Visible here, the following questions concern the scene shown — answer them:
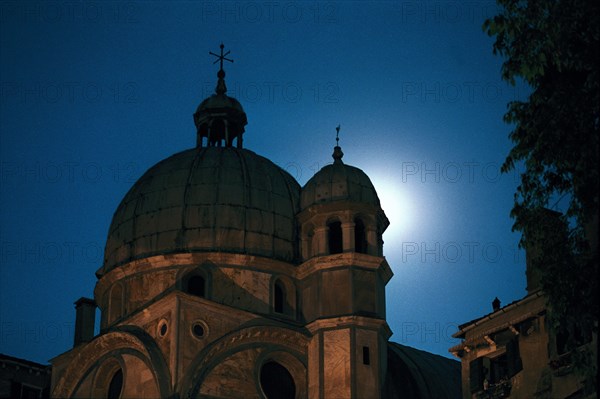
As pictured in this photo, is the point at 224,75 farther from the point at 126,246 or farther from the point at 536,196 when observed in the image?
the point at 536,196

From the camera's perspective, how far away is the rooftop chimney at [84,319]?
5284 centimetres

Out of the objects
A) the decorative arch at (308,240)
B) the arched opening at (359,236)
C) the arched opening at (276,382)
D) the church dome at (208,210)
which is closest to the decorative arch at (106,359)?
the arched opening at (276,382)

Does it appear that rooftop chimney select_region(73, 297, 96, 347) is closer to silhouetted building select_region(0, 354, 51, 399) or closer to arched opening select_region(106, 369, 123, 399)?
silhouetted building select_region(0, 354, 51, 399)

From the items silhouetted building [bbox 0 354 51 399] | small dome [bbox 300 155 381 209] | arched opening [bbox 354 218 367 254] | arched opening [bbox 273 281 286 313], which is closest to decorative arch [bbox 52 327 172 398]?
silhouetted building [bbox 0 354 51 399]

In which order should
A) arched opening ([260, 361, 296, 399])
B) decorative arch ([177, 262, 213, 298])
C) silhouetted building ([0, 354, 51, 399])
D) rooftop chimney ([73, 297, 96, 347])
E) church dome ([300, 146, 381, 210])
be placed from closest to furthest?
1. arched opening ([260, 361, 296, 399])
2. decorative arch ([177, 262, 213, 298])
3. church dome ([300, 146, 381, 210])
4. silhouetted building ([0, 354, 51, 399])
5. rooftop chimney ([73, 297, 96, 347])

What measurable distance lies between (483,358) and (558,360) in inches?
176

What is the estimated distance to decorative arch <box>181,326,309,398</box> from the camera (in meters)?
45.2

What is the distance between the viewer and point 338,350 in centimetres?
4650

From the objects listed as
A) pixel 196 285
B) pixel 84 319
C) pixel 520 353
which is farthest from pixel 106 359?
pixel 520 353

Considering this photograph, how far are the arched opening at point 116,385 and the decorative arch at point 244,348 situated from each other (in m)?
4.03

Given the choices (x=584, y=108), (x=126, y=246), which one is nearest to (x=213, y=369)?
(x=126, y=246)

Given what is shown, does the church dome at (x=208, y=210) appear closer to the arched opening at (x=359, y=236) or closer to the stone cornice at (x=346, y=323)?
the arched opening at (x=359, y=236)

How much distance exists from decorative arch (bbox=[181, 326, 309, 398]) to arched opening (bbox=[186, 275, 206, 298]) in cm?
341

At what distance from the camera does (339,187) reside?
164 feet
